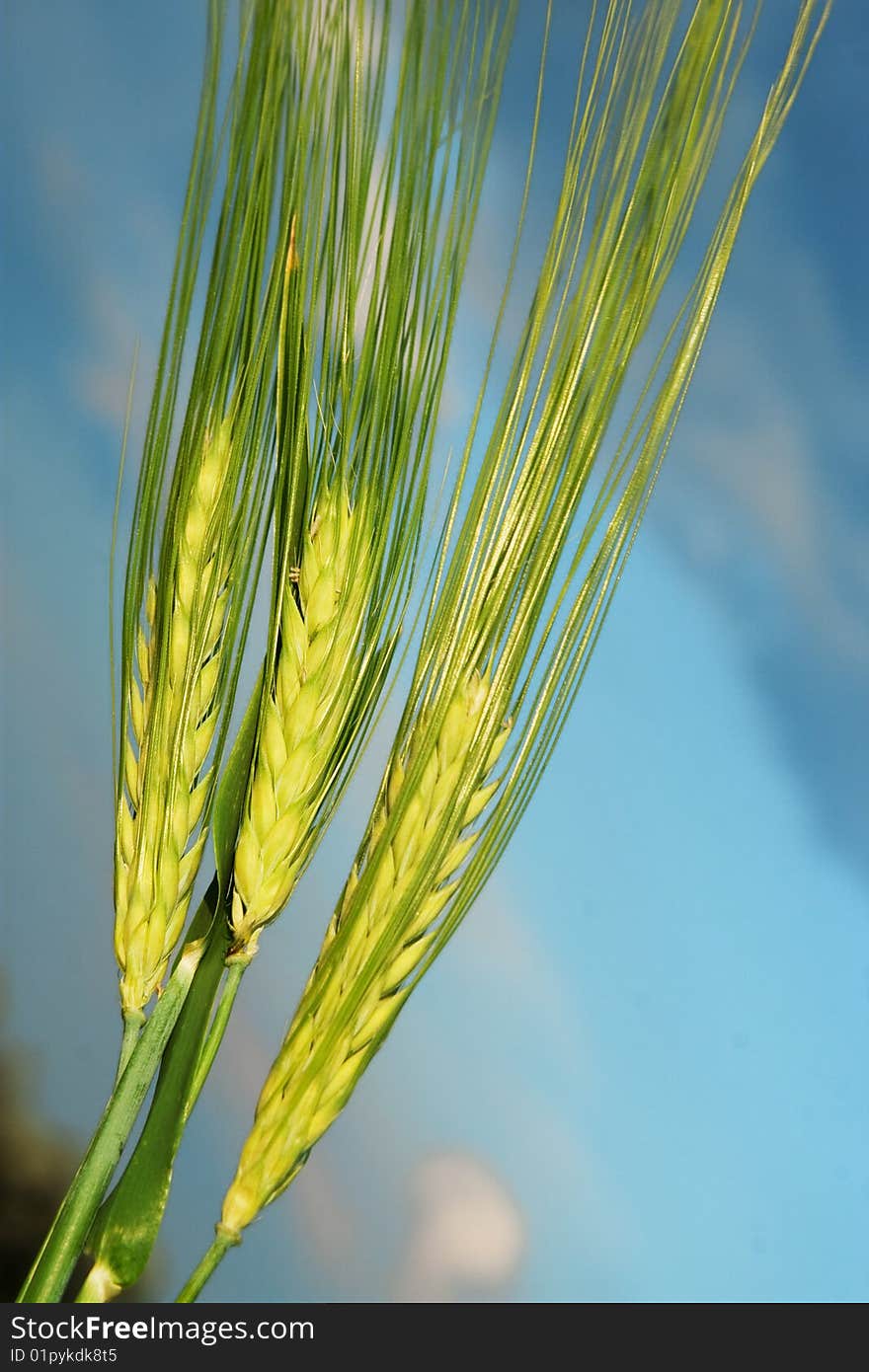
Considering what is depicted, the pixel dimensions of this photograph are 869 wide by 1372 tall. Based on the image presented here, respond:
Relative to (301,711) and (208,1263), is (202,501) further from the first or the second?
(208,1263)

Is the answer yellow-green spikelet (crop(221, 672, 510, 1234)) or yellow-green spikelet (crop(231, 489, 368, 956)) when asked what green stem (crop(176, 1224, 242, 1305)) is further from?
yellow-green spikelet (crop(231, 489, 368, 956))

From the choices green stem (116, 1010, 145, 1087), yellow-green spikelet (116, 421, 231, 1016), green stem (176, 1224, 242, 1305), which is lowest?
green stem (176, 1224, 242, 1305)

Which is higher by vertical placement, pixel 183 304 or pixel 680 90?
pixel 680 90

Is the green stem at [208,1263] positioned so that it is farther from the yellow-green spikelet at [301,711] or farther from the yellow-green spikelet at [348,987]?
the yellow-green spikelet at [301,711]

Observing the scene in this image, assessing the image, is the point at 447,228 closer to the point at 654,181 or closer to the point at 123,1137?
the point at 654,181

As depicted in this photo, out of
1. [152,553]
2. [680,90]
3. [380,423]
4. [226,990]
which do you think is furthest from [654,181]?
[226,990]

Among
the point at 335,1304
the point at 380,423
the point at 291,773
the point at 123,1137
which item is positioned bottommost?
the point at 335,1304
